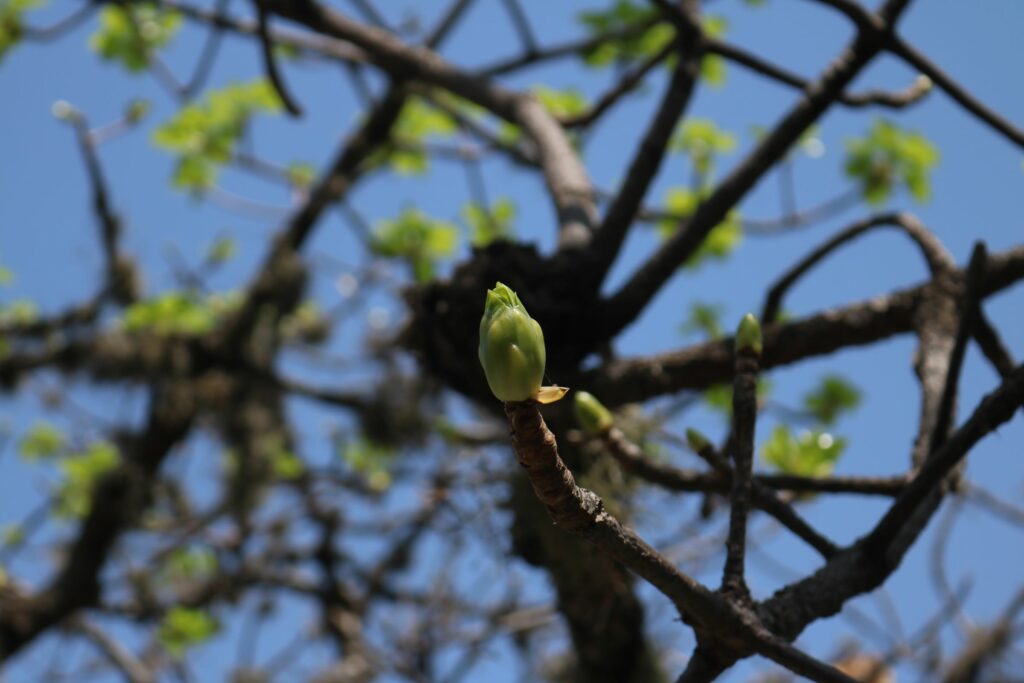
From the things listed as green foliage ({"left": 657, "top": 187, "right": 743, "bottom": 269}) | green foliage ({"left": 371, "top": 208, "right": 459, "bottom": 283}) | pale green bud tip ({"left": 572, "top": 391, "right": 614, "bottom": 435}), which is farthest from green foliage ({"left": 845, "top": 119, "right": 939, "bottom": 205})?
pale green bud tip ({"left": 572, "top": 391, "right": 614, "bottom": 435})

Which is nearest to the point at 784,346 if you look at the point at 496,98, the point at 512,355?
the point at 496,98

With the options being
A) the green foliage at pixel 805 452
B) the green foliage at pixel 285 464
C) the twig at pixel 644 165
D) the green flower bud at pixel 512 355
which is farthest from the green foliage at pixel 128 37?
the green flower bud at pixel 512 355

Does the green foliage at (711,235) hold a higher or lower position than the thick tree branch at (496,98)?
higher

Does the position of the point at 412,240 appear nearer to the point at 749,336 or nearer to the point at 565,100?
the point at 565,100

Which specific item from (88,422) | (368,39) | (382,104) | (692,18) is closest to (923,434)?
(692,18)

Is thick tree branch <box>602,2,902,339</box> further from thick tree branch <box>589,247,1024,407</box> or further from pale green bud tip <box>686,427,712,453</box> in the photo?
pale green bud tip <box>686,427,712,453</box>

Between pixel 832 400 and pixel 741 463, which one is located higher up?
pixel 832 400

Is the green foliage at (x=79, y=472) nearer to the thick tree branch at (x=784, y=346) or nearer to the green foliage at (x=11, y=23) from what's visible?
the green foliage at (x=11, y=23)
